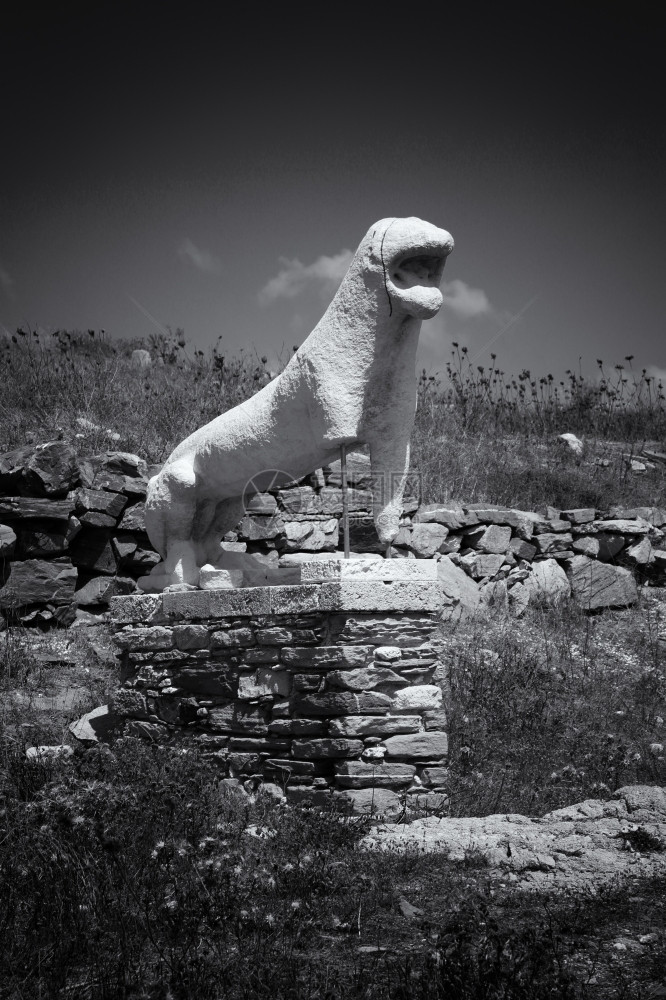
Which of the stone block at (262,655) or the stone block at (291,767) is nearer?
the stone block at (291,767)

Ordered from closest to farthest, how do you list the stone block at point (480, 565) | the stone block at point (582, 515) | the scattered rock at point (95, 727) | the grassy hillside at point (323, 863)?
the grassy hillside at point (323, 863), the scattered rock at point (95, 727), the stone block at point (480, 565), the stone block at point (582, 515)

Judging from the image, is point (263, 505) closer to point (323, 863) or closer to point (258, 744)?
point (258, 744)

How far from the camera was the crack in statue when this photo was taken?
535cm

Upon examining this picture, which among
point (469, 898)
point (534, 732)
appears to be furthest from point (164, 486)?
point (469, 898)

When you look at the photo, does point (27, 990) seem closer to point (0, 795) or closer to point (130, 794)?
point (130, 794)

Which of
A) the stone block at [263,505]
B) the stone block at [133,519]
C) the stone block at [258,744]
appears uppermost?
the stone block at [263,505]

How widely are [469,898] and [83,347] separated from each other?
1510 centimetres

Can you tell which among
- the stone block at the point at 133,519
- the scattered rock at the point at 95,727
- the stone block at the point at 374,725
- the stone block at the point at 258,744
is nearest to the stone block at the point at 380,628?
the stone block at the point at 374,725

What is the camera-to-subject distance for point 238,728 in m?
5.76

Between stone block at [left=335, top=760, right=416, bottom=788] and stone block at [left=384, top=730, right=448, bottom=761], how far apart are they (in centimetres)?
7

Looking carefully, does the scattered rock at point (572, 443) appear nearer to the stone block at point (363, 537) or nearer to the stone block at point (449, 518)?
the stone block at point (449, 518)

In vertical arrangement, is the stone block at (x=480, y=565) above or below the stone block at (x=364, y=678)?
above

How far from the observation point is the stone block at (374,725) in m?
5.15

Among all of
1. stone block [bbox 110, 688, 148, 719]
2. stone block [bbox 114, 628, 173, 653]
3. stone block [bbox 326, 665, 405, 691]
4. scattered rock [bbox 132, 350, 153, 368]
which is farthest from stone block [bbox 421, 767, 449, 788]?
scattered rock [bbox 132, 350, 153, 368]
